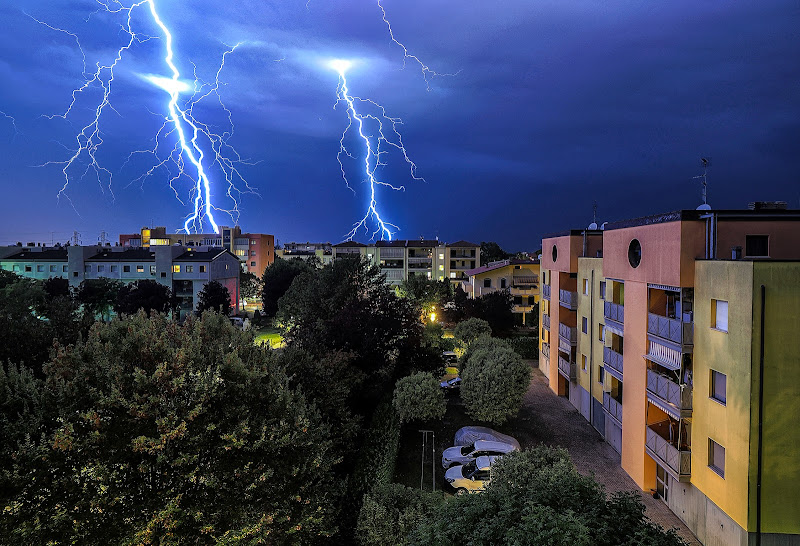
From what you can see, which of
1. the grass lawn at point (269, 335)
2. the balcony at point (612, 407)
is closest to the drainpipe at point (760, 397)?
the balcony at point (612, 407)

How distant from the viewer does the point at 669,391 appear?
47.2 feet

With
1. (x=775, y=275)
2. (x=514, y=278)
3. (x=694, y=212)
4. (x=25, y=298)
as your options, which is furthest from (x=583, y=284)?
(x=25, y=298)

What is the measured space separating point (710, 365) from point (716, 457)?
8.21 ft

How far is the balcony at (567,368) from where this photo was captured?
82.2 feet

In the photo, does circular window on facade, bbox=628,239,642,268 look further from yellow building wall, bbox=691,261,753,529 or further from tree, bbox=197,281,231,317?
tree, bbox=197,281,231,317

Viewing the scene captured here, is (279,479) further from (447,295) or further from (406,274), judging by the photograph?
(406,274)

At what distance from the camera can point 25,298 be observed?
38062mm

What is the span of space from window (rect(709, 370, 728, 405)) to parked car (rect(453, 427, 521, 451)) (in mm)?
8277

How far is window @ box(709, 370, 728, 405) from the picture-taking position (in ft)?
41.0

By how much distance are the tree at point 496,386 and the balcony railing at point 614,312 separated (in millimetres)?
4427

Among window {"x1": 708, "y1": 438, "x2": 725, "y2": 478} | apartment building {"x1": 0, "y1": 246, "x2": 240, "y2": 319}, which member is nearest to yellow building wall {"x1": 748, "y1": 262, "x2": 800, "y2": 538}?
window {"x1": 708, "y1": 438, "x2": 725, "y2": 478}

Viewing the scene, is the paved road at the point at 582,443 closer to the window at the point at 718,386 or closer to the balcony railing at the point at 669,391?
the balcony railing at the point at 669,391

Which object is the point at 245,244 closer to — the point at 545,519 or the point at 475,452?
the point at 475,452

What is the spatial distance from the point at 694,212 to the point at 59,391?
16943mm
